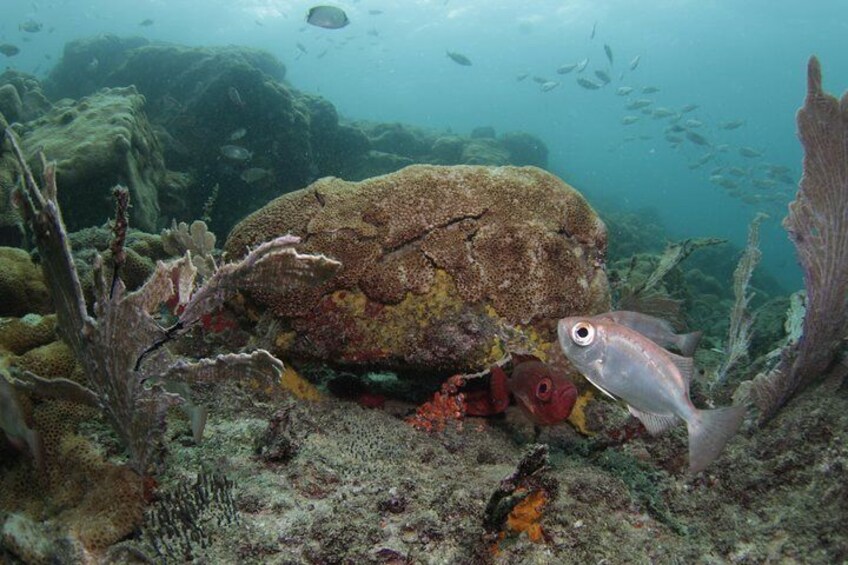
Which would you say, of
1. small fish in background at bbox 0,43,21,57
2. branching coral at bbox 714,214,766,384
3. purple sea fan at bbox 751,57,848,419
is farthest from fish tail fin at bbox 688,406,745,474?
small fish in background at bbox 0,43,21,57

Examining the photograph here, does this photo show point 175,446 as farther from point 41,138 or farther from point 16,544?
point 41,138

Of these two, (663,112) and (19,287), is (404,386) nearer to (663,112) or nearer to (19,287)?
(19,287)

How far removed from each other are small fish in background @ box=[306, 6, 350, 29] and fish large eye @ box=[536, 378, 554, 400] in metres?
9.97

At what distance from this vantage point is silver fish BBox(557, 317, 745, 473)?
6.73 feet

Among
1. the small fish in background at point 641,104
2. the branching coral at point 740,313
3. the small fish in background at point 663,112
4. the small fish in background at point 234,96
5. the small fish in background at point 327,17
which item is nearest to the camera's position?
the branching coral at point 740,313

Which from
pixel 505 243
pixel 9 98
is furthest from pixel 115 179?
pixel 505 243

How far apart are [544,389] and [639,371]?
1167mm

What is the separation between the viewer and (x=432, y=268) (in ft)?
12.3

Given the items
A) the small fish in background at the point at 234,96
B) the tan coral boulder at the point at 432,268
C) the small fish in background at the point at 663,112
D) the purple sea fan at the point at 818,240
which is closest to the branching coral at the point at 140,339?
the tan coral boulder at the point at 432,268

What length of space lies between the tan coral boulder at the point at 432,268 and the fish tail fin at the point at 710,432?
67.0 inches

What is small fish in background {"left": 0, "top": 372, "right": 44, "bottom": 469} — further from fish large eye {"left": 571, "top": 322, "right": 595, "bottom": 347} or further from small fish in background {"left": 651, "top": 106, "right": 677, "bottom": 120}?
small fish in background {"left": 651, "top": 106, "right": 677, "bottom": 120}

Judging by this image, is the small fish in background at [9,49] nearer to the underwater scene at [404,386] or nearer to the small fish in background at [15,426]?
the underwater scene at [404,386]

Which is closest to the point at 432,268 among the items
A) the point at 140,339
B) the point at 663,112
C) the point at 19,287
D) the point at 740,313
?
the point at 140,339

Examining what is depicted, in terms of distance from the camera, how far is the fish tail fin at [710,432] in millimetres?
1986
